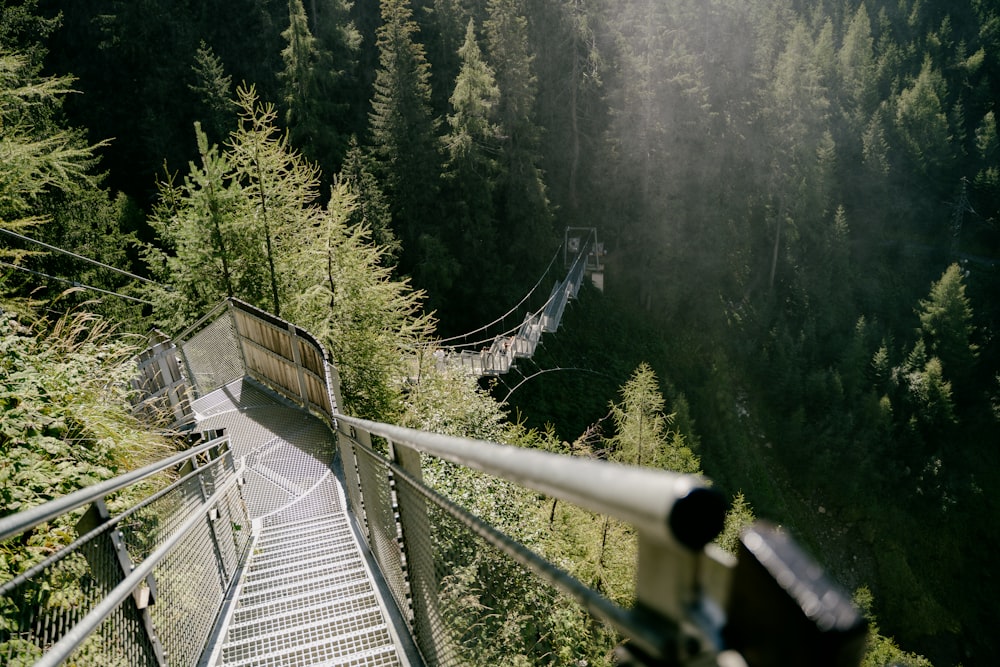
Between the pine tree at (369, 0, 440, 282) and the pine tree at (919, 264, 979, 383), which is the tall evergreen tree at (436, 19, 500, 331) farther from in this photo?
the pine tree at (919, 264, 979, 383)

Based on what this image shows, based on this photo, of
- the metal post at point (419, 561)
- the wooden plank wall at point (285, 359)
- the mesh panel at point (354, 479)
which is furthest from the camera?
the wooden plank wall at point (285, 359)

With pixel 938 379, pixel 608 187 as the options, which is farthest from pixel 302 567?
pixel 938 379

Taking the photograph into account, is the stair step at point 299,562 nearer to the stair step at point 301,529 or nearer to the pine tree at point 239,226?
the stair step at point 301,529

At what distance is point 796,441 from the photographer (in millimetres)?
32938

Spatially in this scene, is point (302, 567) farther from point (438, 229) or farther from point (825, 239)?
point (825, 239)

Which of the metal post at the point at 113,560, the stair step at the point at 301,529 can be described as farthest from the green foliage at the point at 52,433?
the stair step at the point at 301,529

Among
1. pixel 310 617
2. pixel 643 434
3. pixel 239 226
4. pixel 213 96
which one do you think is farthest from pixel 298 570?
pixel 213 96

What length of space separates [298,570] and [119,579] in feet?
8.37

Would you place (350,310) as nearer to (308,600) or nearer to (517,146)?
(308,600)

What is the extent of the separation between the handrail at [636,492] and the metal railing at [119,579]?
131 centimetres

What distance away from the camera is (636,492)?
582 millimetres

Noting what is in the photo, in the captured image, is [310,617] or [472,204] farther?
Result: [472,204]

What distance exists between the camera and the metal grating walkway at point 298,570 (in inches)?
131

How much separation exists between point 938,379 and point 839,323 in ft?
21.0
